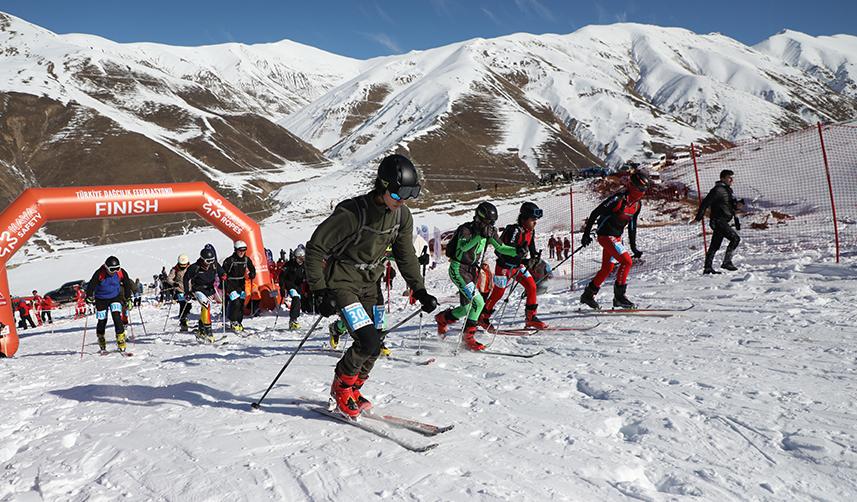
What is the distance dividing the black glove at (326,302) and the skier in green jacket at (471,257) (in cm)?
326

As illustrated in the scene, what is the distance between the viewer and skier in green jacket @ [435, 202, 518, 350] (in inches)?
298

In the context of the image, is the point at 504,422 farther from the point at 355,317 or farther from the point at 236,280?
the point at 236,280

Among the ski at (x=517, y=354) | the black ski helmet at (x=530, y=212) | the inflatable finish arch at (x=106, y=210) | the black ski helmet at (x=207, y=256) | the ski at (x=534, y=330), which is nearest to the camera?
the ski at (x=517, y=354)

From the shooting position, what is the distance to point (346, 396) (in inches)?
188

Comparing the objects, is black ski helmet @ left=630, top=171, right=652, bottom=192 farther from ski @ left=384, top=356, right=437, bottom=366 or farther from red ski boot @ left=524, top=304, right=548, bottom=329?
ski @ left=384, top=356, right=437, bottom=366

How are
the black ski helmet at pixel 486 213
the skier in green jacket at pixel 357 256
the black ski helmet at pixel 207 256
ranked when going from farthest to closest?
the black ski helmet at pixel 207 256 → the black ski helmet at pixel 486 213 → the skier in green jacket at pixel 357 256

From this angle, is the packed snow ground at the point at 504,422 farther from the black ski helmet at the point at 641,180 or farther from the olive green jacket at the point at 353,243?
the black ski helmet at the point at 641,180

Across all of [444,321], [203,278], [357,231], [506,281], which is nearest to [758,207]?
[506,281]

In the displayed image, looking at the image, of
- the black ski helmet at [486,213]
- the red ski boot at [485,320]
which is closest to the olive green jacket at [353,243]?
the black ski helmet at [486,213]

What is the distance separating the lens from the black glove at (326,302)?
456 cm

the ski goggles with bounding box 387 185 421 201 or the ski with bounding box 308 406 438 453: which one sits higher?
the ski goggles with bounding box 387 185 421 201

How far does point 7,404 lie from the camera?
6559 mm

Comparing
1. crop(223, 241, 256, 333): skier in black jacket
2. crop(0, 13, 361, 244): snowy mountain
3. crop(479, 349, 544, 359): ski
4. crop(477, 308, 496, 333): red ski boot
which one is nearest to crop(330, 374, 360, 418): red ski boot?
crop(479, 349, 544, 359): ski

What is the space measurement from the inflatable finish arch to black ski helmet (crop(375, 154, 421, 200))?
12.2 m
